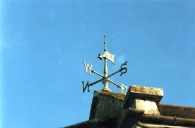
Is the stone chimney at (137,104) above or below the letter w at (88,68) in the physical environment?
below

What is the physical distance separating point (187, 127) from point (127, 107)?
1.35m

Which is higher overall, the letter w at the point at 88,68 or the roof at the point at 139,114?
the letter w at the point at 88,68

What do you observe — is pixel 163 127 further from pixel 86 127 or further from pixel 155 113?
pixel 86 127

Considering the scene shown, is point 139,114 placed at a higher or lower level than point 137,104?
lower

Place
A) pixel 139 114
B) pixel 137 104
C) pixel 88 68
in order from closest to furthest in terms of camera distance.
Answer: pixel 139 114
pixel 137 104
pixel 88 68

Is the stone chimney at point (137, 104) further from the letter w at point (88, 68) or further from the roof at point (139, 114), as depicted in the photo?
the letter w at point (88, 68)

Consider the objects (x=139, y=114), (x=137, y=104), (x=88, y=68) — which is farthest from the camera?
(x=88, y=68)

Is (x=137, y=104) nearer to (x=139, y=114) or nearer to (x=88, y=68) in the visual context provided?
(x=139, y=114)

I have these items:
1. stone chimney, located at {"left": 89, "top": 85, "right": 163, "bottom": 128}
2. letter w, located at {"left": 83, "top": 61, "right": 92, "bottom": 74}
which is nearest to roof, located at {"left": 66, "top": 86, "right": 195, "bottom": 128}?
stone chimney, located at {"left": 89, "top": 85, "right": 163, "bottom": 128}

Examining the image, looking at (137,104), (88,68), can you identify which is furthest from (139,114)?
(88,68)

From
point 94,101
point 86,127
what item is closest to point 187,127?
point 86,127

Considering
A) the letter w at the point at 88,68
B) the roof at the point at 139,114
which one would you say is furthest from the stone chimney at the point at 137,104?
the letter w at the point at 88,68

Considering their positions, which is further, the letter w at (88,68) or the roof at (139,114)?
the letter w at (88,68)

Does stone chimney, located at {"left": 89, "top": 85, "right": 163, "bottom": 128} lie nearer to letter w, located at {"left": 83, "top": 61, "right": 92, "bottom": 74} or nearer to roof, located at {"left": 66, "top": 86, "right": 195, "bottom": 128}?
roof, located at {"left": 66, "top": 86, "right": 195, "bottom": 128}
